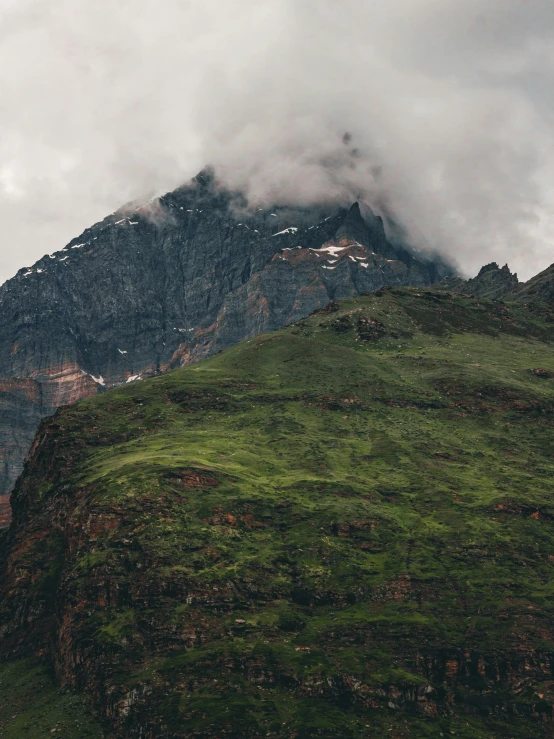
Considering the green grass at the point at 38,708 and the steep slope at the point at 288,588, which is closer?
the steep slope at the point at 288,588

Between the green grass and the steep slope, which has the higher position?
the steep slope

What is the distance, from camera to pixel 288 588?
11456 cm

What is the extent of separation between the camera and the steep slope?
308 ft

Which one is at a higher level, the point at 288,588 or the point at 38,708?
the point at 288,588

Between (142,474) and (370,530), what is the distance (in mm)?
43528

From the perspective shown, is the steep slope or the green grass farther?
the green grass

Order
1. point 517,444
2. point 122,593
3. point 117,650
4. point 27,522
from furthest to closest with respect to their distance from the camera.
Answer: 1. point 517,444
2. point 27,522
3. point 122,593
4. point 117,650

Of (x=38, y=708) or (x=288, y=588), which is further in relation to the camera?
(x=288, y=588)

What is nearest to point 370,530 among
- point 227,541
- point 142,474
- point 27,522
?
point 227,541

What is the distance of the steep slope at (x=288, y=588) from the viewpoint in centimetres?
9375

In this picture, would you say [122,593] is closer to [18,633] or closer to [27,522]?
[18,633]

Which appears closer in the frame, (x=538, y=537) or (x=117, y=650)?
(x=117, y=650)

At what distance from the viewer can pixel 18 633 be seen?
429ft

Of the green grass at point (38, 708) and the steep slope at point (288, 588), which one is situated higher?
the steep slope at point (288, 588)
